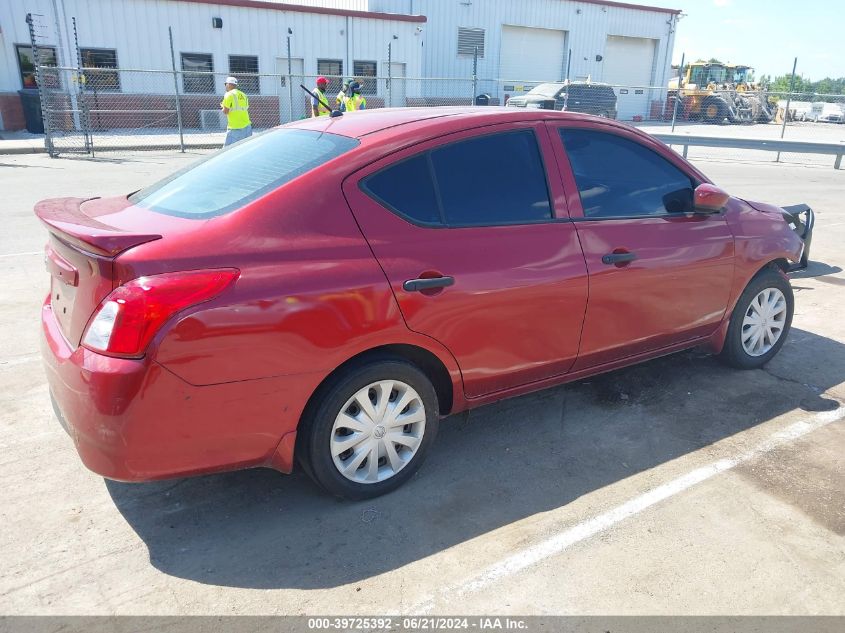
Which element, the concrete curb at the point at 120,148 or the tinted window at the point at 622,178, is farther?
the concrete curb at the point at 120,148

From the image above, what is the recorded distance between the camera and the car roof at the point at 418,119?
3.43 m

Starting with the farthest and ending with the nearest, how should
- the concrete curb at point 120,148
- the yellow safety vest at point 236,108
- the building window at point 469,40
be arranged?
Result: the building window at point 469,40 → the concrete curb at point 120,148 → the yellow safety vest at point 236,108

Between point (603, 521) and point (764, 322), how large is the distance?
243cm

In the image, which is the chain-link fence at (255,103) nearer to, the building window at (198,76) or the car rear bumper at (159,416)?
the building window at (198,76)

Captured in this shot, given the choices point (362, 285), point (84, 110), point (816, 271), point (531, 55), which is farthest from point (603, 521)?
point (531, 55)

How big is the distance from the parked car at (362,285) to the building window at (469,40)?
103 ft

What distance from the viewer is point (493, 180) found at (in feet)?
11.4

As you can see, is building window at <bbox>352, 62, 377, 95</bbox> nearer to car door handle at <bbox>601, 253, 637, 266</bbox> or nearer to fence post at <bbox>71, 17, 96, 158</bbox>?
fence post at <bbox>71, 17, 96, 158</bbox>

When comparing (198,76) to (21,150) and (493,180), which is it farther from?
(493,180)

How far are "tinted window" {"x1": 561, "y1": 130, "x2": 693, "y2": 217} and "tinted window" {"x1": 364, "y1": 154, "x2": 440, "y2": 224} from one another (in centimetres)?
94

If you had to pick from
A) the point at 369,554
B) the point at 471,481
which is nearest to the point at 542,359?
the point at 471,481

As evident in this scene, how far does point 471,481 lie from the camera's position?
3482 millimetres

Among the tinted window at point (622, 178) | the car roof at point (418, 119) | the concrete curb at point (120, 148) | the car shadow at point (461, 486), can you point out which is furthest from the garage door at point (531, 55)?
the car roof at point (418, 119)

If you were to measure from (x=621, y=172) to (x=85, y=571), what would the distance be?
3.30 meters
